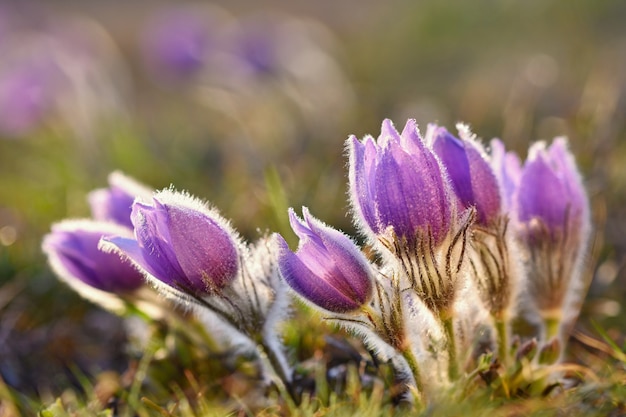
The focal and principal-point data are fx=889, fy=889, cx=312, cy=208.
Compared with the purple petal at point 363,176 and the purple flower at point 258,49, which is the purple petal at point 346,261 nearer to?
the purple petal at point 363,176

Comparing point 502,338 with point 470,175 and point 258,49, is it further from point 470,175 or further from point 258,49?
point 258,49

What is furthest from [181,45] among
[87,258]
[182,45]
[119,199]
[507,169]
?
[507,169]

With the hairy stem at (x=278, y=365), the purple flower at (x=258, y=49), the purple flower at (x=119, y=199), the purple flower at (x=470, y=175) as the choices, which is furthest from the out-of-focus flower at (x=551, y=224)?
the purple flower at (x=258, y=49)

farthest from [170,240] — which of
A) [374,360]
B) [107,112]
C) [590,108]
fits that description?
[107,112]

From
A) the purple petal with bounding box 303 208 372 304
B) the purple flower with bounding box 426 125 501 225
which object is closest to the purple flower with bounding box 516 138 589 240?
the purple flower with bounding box 426 125 501 225

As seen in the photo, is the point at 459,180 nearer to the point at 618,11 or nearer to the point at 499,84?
the point at 499,84
